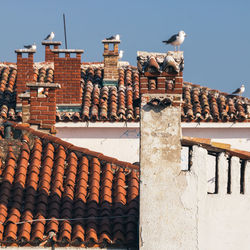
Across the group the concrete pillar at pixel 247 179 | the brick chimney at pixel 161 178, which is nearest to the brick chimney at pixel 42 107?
the brick chimney at pixel 161 178

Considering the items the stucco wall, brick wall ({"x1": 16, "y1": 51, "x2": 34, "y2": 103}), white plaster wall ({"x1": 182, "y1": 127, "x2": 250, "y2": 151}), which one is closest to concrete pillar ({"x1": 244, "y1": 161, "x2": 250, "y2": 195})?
the stucco wall

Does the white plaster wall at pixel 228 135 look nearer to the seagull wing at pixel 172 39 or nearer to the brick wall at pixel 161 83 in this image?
the seagull wing at pixel 172 39

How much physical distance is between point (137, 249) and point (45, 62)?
47.0ft

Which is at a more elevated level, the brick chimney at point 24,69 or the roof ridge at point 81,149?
the brick chimney at point 24,69

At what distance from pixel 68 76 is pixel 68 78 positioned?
0.32ft

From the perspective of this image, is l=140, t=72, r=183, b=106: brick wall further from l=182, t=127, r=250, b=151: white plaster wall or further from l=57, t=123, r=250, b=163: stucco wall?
l=182, t=127, r=250, b=151: white plaster wall

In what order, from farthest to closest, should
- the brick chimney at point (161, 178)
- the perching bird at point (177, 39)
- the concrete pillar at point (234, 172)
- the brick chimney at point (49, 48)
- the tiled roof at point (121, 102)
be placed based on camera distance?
the brick chimney at point (49, 48)
the perching bird at point (177, 39)
the tiled roof at point (121, 102)
the concrete pillar at point (234, 172)
the brick chimney at point (161, 178)

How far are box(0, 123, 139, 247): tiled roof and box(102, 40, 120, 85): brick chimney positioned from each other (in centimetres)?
970

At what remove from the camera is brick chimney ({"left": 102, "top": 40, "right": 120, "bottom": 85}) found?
Answer: 26.7m

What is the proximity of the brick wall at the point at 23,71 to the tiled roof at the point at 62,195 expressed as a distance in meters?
8.81

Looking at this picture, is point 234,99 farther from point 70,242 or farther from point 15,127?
point 70,242

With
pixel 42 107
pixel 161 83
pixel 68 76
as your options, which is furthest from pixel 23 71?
pixel 161 83

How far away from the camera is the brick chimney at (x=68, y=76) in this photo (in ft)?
82.5

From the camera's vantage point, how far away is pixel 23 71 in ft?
86.7
